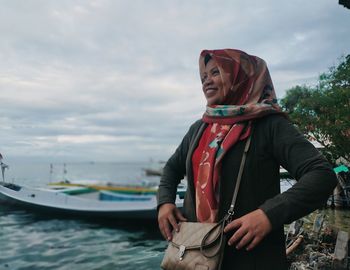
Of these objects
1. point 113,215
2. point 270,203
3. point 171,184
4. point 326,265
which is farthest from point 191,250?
point 113,215

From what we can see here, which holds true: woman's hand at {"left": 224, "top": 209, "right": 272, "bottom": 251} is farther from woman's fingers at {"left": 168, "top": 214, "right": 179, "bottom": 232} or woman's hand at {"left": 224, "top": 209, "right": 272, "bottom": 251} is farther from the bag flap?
woman's fingers at {"left": 168, "top": 214, "right": 179, "bottom": 232}

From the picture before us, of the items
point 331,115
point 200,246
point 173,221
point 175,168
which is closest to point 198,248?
point 200,246

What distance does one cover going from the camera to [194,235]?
145cm

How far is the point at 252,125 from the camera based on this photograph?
1549 millimetres

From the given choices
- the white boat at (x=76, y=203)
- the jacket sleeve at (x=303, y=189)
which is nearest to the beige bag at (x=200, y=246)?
the jacket sleeve at (x=303, y=189)

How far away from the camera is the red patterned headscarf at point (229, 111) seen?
1.52 meters

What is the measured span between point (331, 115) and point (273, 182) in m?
9.56

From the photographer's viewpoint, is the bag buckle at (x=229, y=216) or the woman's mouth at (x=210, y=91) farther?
the woman's mouth at (x=210, y=91)

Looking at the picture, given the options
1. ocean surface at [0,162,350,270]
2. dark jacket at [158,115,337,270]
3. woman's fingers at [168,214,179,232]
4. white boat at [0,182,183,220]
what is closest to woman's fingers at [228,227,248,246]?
dark jacket at [158,115,337,270]

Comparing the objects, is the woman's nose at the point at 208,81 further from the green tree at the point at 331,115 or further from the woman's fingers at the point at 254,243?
the green tree at the point at 331,115

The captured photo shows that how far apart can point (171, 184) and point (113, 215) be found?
46.3 ft

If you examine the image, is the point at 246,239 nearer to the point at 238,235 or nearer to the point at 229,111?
the point at 238,235

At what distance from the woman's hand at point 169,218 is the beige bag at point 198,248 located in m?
0.15

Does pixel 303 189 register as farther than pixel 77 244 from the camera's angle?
No
